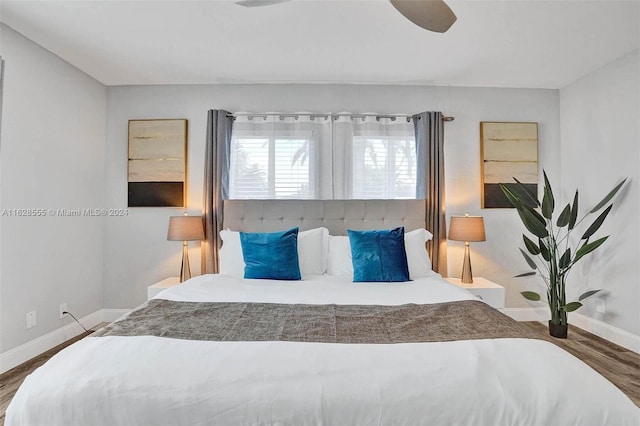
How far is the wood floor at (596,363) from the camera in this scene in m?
2.30

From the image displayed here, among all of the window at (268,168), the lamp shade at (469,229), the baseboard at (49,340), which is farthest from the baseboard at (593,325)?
the baseboard at (49,340)

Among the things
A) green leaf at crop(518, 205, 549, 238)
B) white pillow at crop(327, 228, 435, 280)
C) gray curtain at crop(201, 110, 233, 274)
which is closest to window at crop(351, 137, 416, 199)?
white pillow at crop(327, 228, 435, 280)

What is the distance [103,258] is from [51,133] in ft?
4.45

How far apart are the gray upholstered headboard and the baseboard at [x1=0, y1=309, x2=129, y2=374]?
1618 millimetres

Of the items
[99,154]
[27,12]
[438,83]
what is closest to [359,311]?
[438,83]

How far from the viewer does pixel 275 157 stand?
3547 millimetres

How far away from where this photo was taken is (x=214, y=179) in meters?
3.50

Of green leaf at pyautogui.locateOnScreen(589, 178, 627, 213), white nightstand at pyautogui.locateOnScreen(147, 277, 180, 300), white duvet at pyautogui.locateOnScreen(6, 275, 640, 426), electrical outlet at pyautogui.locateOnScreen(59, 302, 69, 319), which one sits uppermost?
green leaf at pyautogui.locateOnScreen(589, 178, 627, 213)

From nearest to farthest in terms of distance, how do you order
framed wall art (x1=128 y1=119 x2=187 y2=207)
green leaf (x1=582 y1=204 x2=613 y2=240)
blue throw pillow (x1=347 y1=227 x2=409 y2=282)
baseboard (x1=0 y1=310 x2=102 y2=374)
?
baseboard (x1=0 y1=310 x2=102 y2=374), blue throw pillow (x1=347 y1=227 x2=409 y2=282), green leaf (x1=582 y1=204 x2=613 y2=240), framed wall art (x1=128 y1=119 x2=187 y2=207)

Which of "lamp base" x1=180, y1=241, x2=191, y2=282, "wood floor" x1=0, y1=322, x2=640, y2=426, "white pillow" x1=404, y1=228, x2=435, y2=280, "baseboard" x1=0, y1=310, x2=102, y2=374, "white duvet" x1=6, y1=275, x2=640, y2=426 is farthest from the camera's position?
"lamp base" x1=180, y1=241, x2=191, y2=282

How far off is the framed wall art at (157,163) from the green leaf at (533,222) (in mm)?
3364

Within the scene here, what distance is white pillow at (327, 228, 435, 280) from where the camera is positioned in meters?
2.93

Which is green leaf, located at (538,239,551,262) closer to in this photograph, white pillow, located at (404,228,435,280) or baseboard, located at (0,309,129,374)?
white pillow, located at (404,228,435,280)

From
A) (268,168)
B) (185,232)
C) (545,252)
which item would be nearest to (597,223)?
(545,252)
